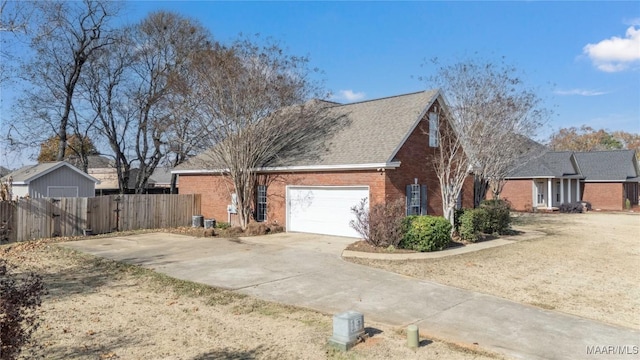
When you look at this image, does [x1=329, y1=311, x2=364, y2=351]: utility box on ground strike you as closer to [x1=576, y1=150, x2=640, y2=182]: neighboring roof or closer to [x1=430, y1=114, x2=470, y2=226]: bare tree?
[x1=430, y1=114, x2=470, y2=226]: bare tree

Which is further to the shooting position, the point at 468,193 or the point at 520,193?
the point at 520,193

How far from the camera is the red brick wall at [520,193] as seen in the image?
3438 cm

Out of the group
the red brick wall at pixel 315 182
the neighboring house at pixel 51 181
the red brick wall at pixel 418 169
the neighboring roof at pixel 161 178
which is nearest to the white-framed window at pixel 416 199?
the red brick wall at pixel 418 169

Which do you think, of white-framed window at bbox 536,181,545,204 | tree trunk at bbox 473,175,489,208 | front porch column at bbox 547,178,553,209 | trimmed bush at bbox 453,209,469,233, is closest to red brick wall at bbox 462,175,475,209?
tree trunk at bbox 473,175,489,208

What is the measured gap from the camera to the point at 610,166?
126ft

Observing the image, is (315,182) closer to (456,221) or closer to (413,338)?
(456,221)

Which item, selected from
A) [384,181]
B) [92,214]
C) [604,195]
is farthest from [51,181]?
[604,195]

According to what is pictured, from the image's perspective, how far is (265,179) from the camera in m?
20.4

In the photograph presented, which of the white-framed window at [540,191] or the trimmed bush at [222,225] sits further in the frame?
the white-framed window at [540,191]

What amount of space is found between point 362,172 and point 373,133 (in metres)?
2.54

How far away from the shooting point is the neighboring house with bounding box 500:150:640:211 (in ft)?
113

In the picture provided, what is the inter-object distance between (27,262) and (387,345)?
11.5 metres

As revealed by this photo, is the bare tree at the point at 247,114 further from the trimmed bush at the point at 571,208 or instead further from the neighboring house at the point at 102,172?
the neighboring house at the point at 102,172

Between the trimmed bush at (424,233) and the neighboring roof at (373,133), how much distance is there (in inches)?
112
